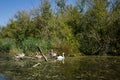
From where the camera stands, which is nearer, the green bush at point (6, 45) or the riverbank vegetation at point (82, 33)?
the riverbank vegetation at point (82, 33)

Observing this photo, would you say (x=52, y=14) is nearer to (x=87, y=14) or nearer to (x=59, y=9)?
(x=59, y=9)

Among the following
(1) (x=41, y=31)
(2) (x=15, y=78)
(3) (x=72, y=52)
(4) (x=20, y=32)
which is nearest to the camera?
(2) (x=15, y=78)

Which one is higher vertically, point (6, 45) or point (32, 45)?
point (6, 45)

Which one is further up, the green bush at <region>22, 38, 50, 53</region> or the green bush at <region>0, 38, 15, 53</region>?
the green bush at <region>0, 38, 15, 53</region>

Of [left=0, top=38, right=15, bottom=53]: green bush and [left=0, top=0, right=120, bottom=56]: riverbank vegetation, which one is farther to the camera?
[left=0, top=38, right=15, bottom=53]: green bush

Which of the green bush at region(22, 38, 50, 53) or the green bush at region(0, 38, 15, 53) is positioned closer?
the green bush at region(22, 38, 50, 53)

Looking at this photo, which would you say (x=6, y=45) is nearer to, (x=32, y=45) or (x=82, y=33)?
(x=32, y=45)

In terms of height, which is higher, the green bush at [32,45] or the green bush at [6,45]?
the green bush at [6,45]

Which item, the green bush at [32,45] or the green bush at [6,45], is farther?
the green bush at [6,45]

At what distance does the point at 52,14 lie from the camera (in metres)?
31.9

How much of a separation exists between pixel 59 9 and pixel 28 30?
4393 millimetres

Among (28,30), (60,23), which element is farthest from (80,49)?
(28,30)

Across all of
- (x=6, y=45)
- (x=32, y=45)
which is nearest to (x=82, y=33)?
(x=32, y=45)

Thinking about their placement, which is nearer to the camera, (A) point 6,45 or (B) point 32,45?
(B) point 32,45
